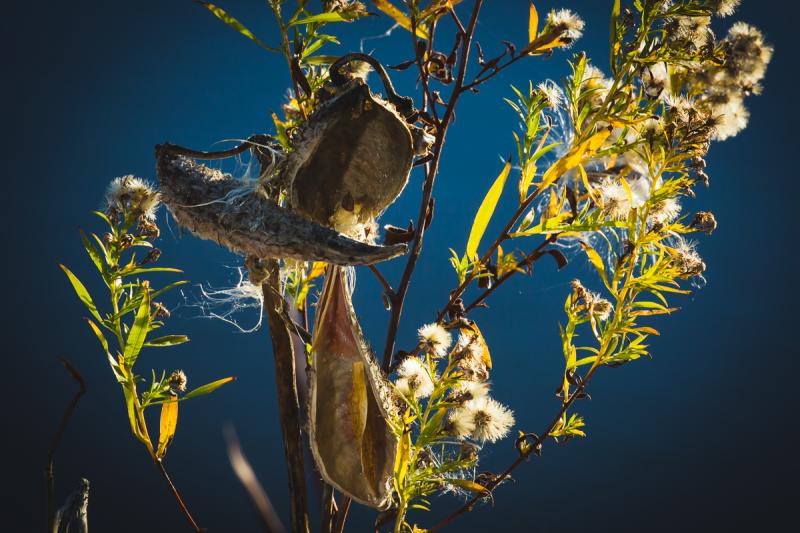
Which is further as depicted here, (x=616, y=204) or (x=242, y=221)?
(x=616, y=204)

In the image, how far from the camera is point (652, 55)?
0.37 metres

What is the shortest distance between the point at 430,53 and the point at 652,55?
13 centimetres

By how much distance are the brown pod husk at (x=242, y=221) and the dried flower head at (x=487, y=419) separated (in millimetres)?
198

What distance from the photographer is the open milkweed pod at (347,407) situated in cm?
35

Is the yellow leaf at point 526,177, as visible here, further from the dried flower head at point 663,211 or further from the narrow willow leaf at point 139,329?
the narrow willow leaf at point 139,329

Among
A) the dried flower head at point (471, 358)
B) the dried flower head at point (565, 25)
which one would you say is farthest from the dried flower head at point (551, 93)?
the dried flower head at point (471, 358)

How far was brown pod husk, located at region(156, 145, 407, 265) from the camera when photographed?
247 millimetres

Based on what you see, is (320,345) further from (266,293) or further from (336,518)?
(336,518)

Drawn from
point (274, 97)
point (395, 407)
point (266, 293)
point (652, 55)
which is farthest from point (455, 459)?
point (274, 97)

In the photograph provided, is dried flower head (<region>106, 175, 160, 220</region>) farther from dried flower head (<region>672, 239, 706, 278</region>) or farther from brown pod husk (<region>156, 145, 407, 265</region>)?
dried flower head (<region>672, 239, 706, 278</region>)

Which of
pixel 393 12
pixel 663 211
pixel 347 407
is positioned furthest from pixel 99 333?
pixel 663 211

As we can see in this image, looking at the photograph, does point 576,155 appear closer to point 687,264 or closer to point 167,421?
point 687,264

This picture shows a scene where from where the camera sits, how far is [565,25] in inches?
15.1

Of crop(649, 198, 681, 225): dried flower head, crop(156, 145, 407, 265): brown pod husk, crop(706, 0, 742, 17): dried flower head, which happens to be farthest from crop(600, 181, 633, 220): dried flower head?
crop(156, 145, 407, 265): brown pod husk
